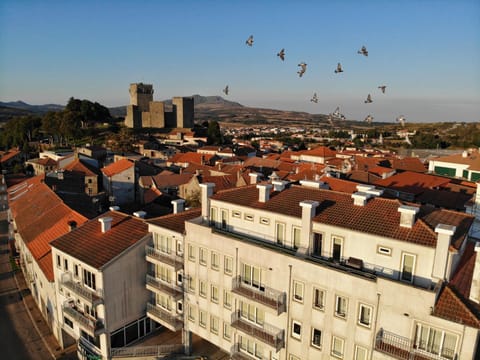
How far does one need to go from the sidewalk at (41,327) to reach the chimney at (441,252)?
24.2 metres

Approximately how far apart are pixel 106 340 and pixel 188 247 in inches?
333

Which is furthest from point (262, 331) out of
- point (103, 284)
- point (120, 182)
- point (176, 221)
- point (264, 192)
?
point (120, 182)

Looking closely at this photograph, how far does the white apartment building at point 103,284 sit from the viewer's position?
21641 mm

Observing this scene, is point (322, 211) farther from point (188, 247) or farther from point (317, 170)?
point (317, 170)

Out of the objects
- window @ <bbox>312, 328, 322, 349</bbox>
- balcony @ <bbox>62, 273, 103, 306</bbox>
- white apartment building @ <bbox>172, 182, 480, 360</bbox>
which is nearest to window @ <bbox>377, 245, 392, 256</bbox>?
white apartment building @ <bbox>172, 182, 480, 360</bbox>

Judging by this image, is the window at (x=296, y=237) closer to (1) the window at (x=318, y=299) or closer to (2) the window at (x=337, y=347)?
(1) the window at (x=318, y=299)

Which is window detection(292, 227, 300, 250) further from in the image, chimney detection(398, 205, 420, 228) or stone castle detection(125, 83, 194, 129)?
stone castle detection(125, 83, 194, 129)

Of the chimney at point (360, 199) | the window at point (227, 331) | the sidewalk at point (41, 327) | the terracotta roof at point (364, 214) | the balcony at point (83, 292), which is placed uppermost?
the chimney at point (360, 199)

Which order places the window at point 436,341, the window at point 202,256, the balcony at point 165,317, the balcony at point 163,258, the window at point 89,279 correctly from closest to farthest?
the window at point 436,341 < the window at point 202,256 < the balcony at point 163,258 < the window at point 89,279 < the balcony at point 165,317

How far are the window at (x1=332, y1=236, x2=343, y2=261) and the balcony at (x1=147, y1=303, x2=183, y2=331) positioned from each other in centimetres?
1179

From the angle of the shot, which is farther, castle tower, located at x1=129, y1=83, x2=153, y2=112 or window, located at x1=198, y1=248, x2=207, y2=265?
castle tower, located at x1=129, y1=83, x2=153, y2=112

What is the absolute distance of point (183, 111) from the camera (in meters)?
138

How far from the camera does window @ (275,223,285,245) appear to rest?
715 inches

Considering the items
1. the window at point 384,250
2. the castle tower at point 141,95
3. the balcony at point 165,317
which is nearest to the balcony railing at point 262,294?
the window at point 384,250
